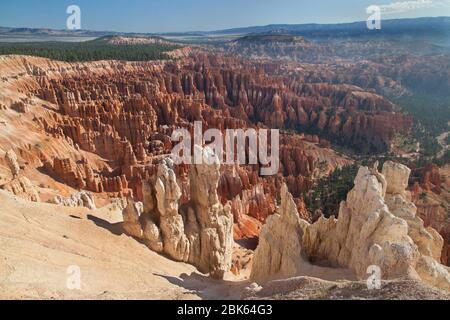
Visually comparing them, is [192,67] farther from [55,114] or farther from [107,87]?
[55,114]

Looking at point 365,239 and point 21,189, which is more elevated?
point 21,189

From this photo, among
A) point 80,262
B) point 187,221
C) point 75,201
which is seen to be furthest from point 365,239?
point 75,201

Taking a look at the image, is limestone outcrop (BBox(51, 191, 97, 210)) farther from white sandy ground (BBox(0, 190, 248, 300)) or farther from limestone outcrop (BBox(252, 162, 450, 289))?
limestone outcrop (BBox(252, 162, 450, 289))

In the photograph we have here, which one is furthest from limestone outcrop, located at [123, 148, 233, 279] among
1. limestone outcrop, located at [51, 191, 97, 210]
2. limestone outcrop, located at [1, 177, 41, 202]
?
limestone outcrop, located at [1, 177, 41, 202]

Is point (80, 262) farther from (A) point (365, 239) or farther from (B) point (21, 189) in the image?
(A) point (365, 239)

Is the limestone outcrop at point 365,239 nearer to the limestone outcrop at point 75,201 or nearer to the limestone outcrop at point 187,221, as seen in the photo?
the limestone outcrop at point 187,221
